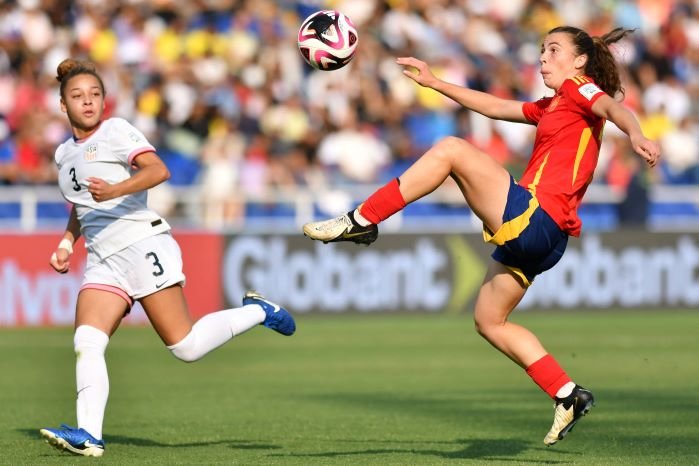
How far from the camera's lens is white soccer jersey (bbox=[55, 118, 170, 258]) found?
7.64 metres

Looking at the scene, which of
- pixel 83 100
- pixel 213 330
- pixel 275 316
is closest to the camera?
pixel 83 100

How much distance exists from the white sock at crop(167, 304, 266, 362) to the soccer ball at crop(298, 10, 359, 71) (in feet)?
4.99

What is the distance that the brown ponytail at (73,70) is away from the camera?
7609mm

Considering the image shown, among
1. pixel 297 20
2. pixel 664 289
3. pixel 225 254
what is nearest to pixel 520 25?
pixel 297 20

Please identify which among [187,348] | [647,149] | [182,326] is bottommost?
[187,348]

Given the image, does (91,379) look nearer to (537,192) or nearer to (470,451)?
(470,451)

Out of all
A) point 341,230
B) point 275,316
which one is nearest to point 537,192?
point 341,230

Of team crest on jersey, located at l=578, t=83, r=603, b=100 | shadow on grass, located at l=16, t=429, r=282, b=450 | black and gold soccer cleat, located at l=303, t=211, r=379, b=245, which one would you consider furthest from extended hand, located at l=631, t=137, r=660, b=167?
shadow on grass, located at l=16, t=429, r=282, b=450

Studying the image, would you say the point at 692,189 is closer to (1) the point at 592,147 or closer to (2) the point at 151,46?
(2) the point at 151,46

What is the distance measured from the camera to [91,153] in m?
7.65

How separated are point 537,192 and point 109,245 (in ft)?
7.77

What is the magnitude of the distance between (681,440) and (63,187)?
385 centimetres

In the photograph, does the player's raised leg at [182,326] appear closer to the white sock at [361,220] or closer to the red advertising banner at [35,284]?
the white sock at [361,220]

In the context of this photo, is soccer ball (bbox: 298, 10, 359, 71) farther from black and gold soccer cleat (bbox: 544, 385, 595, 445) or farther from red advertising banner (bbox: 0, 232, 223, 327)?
red advertising banner (bbox: 0, 232, 223, 327)
